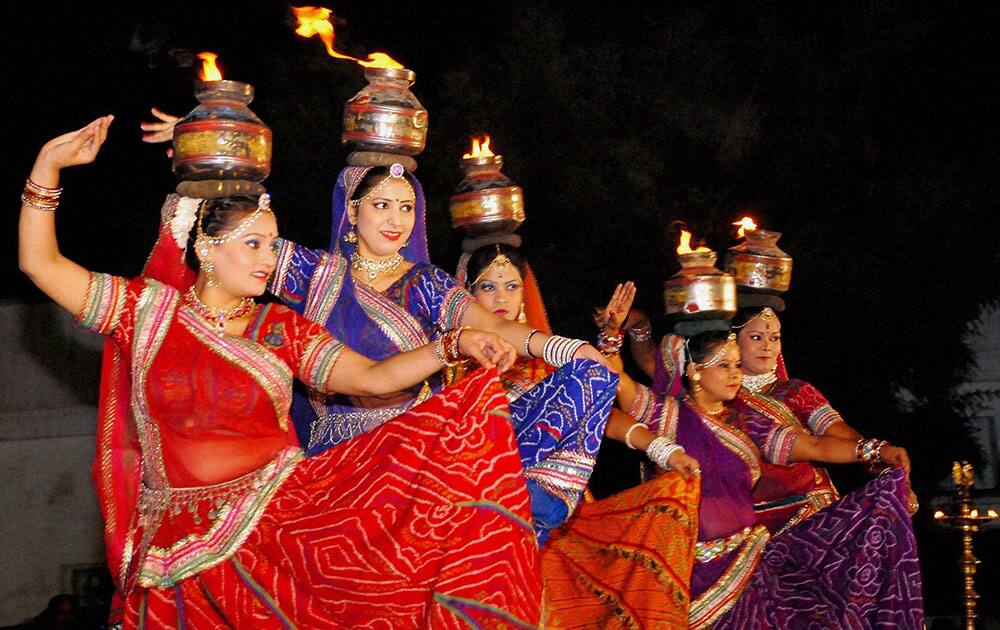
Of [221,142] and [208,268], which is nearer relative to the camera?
[208,268]

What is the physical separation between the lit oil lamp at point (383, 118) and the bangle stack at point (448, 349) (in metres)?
1.24

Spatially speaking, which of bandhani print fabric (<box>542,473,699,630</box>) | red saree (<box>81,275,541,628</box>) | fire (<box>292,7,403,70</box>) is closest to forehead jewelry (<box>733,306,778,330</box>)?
bandhani print fabric (<box>542,473,699,630</box>)

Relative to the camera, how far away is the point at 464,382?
13.5ft

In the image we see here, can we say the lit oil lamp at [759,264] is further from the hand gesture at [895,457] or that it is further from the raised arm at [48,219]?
the raised arm at [48,219]

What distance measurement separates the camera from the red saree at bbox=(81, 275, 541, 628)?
393 cm

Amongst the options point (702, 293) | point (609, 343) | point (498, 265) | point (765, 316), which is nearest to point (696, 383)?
point (702, 293)

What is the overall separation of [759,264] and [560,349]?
234 centimetres

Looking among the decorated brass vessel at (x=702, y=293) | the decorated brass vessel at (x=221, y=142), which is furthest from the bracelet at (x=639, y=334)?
the decorated brass vessel at (x=221, y=142)

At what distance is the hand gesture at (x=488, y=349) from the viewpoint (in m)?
4.16

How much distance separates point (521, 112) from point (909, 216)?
2857 mm

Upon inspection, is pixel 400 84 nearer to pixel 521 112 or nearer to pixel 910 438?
pixel 521 112

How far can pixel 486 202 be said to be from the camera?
576 cm

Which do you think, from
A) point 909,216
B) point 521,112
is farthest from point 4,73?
point 909,216

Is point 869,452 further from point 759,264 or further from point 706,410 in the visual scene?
point 759,264
